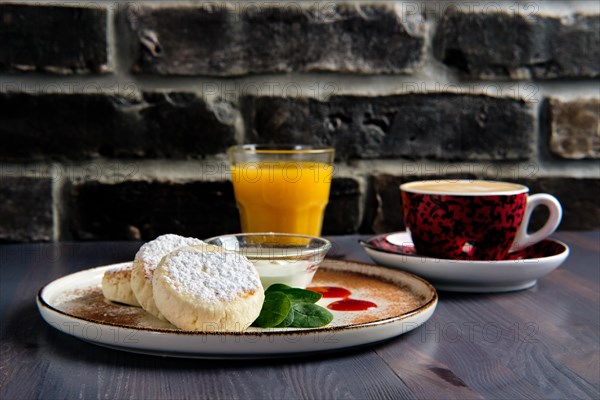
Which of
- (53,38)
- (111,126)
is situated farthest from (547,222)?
(53,38)

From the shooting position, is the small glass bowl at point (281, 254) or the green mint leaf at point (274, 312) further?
the small glass bowl at point (281, 254)

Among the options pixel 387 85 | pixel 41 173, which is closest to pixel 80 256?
pixel 41 173

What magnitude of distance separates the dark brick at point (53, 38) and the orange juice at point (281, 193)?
1.18 ft

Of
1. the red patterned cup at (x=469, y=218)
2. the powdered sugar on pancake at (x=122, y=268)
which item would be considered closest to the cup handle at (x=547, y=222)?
the red patterned cup at (x=469, y=218)

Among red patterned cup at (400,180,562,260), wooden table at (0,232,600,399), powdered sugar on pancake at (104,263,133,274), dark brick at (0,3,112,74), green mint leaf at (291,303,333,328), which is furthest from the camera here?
dark brick at (0,3,112,74)

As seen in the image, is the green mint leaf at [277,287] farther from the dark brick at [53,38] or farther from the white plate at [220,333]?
the dark brick at [53,38]

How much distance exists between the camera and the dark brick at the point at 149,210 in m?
1.41

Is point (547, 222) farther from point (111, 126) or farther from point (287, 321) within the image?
point (111, 126)

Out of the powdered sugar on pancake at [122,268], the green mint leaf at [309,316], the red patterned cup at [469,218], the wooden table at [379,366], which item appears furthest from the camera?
the red patterned cup at [469,218]

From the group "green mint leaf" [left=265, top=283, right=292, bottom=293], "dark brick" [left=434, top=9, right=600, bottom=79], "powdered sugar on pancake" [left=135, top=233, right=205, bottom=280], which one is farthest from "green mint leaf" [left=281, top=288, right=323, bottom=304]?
"dark brick" [left=434, top=9, right=600, bottom=79]

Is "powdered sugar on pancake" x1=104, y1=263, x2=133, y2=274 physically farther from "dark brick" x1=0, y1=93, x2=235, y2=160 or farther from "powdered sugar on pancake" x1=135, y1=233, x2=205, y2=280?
"dark brick" x1=0, y1=93, x2=235, y2=160

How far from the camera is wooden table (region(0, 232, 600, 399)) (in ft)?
1.99

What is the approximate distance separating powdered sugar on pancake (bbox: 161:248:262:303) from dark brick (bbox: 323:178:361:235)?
0.70m

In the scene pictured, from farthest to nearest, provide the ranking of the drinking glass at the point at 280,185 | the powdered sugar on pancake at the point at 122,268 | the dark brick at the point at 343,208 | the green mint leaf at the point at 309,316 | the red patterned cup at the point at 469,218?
the dark brick at the point at 343,208 < the drinking glass at the point at 280,185 < the red patterned cup at the point at 469,218 < the powdered sugar on pancake at the point at 122,268 < the green mint leaf at the point at 309,316
